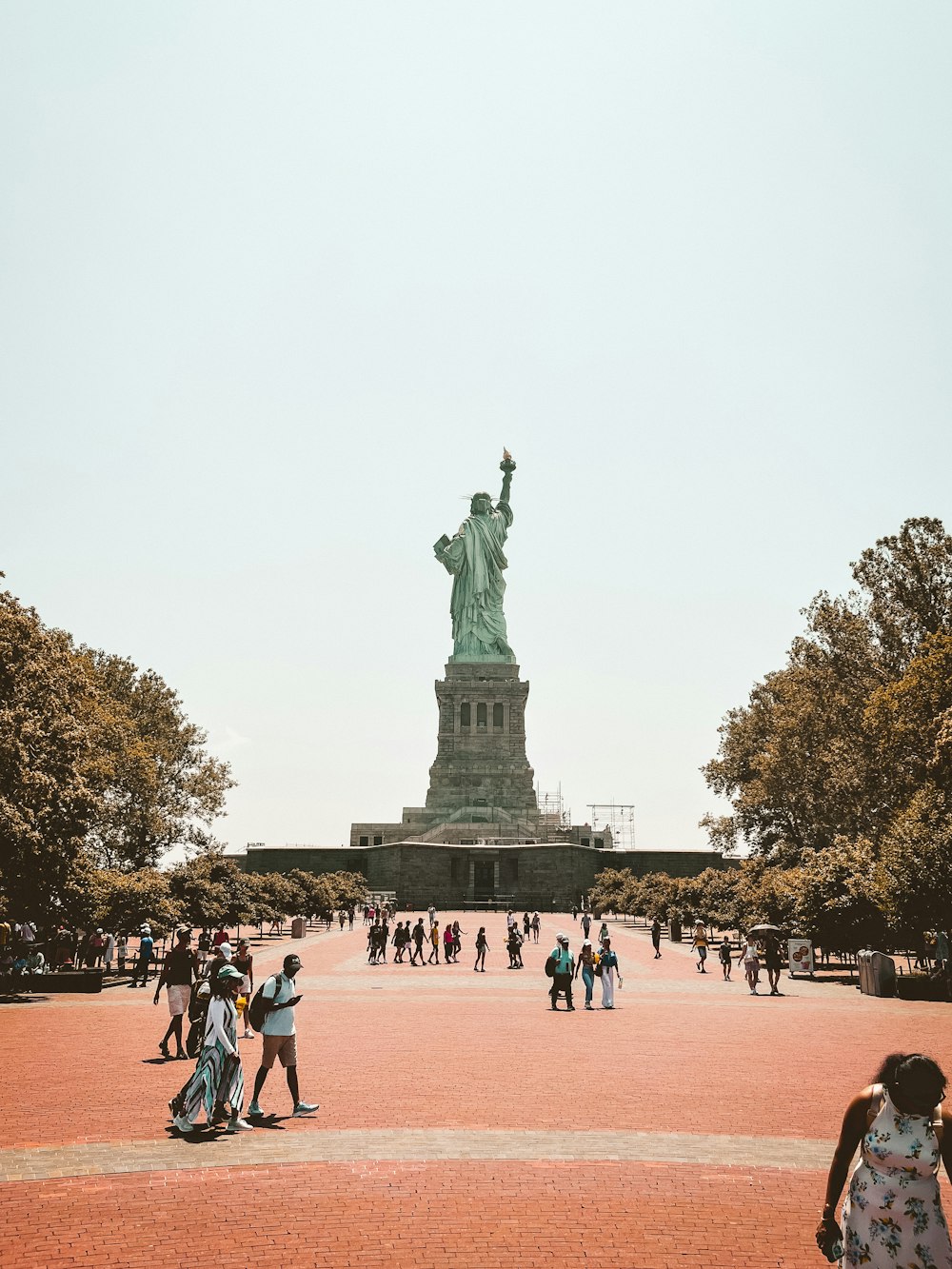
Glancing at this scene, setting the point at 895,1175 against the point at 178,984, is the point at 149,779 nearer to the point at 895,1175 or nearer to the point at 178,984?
the point at 178,984

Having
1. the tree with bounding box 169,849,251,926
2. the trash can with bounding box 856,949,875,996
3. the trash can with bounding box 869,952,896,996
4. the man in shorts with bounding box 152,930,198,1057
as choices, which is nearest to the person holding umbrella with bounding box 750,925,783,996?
the trash can with bounding box 856,949,875,996

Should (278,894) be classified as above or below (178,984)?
below

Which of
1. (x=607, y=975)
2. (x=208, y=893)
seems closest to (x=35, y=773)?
(x=208, y=893)

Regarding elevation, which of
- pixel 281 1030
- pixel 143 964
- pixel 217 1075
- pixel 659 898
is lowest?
pixel 143 964

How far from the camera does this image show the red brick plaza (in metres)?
7.83

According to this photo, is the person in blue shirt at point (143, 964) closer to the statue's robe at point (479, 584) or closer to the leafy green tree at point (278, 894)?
the leafy green tree at point (278, 894)

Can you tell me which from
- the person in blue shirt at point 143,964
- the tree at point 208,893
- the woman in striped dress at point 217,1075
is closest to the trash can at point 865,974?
the person in blue shirt at point 143,964

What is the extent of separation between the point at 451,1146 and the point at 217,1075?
2552 millimetres

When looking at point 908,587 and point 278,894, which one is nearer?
point 908,587

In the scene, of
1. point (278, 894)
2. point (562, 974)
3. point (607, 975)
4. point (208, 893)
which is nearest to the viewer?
point (562, 974)

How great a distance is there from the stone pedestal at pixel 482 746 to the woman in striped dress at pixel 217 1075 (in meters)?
76.2

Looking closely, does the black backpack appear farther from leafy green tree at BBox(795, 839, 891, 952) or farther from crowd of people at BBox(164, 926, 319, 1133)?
leafy green tree at BBox(795, 839, 891, 952)

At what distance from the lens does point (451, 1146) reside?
34.5 feet

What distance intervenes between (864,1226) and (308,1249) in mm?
4114
